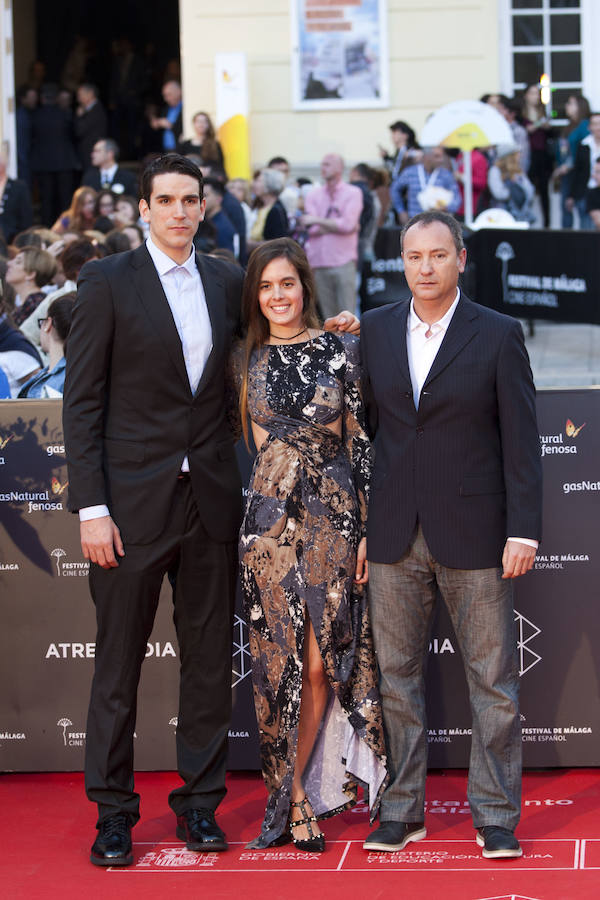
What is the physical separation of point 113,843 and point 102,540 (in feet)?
3.04

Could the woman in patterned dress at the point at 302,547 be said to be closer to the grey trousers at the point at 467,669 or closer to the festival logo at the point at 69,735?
the grey trousers at the point at 467,669

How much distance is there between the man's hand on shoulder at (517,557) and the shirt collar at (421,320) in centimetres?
69

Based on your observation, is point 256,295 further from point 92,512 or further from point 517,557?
point 517,557

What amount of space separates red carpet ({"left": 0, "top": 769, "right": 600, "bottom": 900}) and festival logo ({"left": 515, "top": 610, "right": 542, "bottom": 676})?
406 millimetres

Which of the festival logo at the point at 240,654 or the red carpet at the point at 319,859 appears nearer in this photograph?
the red carpet at the point at 319,859

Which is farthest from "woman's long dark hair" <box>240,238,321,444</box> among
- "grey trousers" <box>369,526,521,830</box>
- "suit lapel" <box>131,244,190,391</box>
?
"grey trousers" <box>369,526,521,830</box>

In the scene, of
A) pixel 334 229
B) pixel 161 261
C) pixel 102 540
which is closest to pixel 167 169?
pixel 161 261

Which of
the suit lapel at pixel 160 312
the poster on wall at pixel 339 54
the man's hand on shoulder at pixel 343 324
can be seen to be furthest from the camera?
the poster on wall at pixel 339 54

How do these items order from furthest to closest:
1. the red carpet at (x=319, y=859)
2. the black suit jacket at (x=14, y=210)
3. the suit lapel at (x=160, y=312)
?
1. the black suit jacket at (x=14, y=210)
2. the suit lapel at (x=160, y=312)
3. the red carpet at (x=319, y=859)

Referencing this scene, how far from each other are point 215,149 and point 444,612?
35.8 ft

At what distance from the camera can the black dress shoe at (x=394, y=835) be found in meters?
4.04

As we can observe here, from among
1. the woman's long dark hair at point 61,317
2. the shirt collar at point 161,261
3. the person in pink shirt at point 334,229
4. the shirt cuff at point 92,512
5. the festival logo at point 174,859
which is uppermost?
the person in pink shirt at point 334,229

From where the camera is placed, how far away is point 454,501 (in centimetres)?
393

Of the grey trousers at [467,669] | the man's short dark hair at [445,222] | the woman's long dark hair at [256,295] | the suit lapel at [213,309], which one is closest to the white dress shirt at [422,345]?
the man's short dark hair at [445,222]
